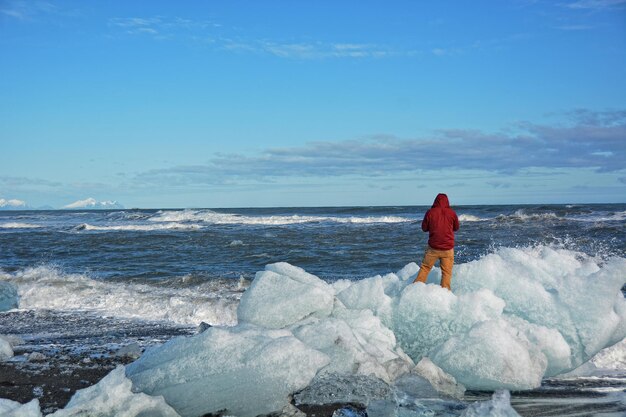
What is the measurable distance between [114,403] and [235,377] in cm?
91

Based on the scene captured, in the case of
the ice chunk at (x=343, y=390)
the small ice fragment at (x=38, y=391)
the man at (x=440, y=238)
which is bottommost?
the small ice fragment at (x=38, y=391)

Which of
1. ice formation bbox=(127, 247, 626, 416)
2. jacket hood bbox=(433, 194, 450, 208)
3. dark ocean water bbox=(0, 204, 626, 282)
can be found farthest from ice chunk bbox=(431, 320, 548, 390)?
dark ocean water bbox=(0, 204, 626, 282)

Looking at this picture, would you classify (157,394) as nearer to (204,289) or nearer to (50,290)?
(204,289)

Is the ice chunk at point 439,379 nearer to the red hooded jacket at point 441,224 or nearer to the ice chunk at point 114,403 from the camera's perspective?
the ice chunk at point 114,403

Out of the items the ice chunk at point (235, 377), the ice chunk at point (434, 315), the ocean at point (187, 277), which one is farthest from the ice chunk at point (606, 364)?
the ice chunk at point (235, 377)

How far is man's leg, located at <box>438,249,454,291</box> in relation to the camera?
7.34 m

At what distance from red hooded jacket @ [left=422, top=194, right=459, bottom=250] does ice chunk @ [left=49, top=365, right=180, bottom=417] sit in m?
4.38

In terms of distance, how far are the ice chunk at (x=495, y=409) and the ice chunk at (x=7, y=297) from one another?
894cm

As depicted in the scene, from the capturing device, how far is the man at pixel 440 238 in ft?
25.0

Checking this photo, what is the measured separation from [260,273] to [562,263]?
3.68m

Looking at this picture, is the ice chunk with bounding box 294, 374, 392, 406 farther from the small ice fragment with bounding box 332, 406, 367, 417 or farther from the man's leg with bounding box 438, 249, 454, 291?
the man's leg with bounding box 438, 249, 454, 291

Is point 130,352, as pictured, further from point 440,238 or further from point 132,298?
point 132,298

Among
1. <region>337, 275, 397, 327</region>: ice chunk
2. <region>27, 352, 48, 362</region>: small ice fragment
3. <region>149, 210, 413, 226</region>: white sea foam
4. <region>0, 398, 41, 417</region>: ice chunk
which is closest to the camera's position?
<region>0, 398, 41, 417</region>: ice chunk

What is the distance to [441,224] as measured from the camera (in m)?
7.88
